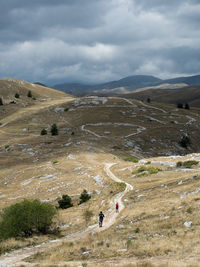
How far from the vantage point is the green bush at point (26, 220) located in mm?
25141

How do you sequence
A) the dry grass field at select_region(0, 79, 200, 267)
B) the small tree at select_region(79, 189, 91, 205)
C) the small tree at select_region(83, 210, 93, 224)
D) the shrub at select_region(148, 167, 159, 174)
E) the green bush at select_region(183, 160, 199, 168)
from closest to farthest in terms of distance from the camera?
the dry grass field at select_region(0, 79, 200, 267) < the small tree at select_region(83, 210, 93, 224) < the small tree at select_region(79, 189, 91, 205) < the green bush at select_region(183, 160, 199, 168) < the shrub at select_region(148, 167, 159, 174)

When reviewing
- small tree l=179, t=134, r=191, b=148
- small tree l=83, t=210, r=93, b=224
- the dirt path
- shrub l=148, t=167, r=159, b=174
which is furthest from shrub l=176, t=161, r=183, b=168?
small tree l=179, t=134, r=191, b=148

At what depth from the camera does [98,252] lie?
17.5 m

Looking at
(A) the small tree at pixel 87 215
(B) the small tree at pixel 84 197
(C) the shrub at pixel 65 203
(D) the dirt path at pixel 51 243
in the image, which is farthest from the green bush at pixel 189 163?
(C) the shrub at pixel 65 203

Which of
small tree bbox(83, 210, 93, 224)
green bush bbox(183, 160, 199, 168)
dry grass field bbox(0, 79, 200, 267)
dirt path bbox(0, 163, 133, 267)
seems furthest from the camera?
green bush bbox(183, 160, 199, 168)

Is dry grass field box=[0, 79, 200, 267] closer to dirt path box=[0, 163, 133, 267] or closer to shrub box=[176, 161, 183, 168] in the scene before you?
dirt path box=[0, 163, 133, 267]

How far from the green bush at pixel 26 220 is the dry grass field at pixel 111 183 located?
6.37ft

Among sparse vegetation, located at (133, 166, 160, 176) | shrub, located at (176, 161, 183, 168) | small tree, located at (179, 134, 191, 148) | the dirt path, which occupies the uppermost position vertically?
shrub, located at (176, 161, 183, 168)

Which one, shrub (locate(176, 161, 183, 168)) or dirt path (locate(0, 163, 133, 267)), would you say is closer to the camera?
dirt path (locate(0, 163, 133, 267))

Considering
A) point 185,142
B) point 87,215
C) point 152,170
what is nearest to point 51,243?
point 87,215

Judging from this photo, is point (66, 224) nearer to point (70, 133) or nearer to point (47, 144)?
point (47, 144)

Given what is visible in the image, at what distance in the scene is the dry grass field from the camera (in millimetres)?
16766

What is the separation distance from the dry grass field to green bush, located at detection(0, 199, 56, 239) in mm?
1941

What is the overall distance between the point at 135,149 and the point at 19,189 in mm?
43509
